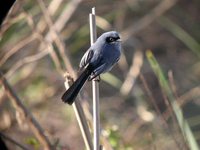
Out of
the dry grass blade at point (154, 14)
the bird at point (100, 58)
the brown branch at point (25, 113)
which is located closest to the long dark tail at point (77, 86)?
the bird at point (100, 58)

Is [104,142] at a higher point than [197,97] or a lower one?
lower

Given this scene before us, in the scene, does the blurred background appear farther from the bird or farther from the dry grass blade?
the bird

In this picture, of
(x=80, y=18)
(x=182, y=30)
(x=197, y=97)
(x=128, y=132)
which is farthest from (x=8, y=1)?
(x=197, y=97)

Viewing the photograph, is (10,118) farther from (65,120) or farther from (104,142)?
(104,142)

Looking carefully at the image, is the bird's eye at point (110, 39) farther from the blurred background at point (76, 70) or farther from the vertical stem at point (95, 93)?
the blurred background at point (76, 70)

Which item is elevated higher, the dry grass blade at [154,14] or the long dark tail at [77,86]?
the dry grass blade at [154,14]

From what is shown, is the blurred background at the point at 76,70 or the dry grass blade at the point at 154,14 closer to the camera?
the blurred background at the point at 76,70

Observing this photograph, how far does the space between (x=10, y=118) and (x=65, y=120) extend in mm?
147

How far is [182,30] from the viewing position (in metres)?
1.92

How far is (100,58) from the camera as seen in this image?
0.73m

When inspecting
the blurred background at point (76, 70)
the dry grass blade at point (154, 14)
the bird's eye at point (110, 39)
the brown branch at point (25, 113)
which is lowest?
the bird's eye at point (110, 39)

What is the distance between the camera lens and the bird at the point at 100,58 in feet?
2.38

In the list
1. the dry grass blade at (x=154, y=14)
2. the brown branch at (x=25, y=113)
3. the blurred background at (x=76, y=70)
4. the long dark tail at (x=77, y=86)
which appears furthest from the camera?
the dry grass blade at (x=154, y=14)

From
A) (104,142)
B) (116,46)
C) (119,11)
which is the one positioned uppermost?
(119,11)
